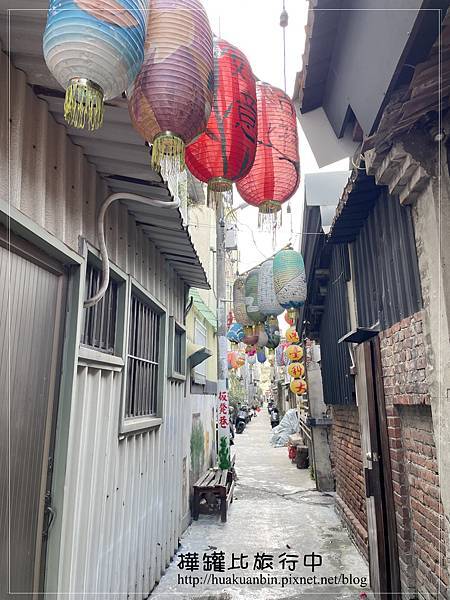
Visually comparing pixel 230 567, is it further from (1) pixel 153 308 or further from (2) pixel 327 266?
(2) pixel 327 266

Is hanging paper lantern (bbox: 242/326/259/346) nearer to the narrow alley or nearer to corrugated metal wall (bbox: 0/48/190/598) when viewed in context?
the narrow alley

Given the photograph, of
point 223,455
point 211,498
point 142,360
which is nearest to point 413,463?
point 142,360

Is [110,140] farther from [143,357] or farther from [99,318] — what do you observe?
[143,357]

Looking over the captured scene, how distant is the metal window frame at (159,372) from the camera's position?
3.84 meters

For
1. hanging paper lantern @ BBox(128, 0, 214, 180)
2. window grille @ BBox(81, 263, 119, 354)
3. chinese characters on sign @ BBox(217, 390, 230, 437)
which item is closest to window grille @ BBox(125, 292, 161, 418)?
window grille @ BBox(81, 263, 119, 354)

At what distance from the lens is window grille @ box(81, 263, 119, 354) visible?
Answer: 325cm

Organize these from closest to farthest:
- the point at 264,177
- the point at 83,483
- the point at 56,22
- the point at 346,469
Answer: the point at 56,22, the point at 83,483, the point at 264,177, the point at 346,469

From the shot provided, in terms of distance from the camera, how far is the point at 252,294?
6816 mm

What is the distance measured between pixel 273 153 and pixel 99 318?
2.00 meters

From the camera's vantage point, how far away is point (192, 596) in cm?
444

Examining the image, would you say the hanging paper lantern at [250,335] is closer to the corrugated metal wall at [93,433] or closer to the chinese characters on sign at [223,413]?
the chinese characters on sign at [223,413]

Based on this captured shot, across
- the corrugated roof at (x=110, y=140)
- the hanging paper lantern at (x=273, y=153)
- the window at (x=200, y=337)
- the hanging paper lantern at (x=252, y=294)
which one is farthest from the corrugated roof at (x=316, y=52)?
the window at (x=200, y=337)

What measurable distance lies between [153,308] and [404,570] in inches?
149

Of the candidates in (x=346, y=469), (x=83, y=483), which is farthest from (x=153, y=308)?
(x=346, y=469)
